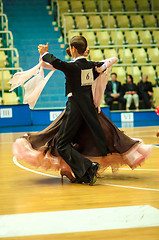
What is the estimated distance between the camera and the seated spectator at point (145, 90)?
13195 millimetres

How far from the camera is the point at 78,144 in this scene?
446 cm

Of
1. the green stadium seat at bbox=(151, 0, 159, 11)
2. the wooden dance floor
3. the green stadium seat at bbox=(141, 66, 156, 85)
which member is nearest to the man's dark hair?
the wooden dance floor

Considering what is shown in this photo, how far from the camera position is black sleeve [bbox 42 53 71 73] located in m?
4.17

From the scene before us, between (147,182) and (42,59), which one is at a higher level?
(42,59)

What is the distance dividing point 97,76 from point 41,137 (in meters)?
0.87

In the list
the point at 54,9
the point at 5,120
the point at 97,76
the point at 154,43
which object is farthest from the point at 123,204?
the point at 54,9

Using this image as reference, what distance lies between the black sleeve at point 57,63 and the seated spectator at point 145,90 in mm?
9173

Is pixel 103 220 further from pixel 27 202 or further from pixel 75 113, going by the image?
pixel 75 113

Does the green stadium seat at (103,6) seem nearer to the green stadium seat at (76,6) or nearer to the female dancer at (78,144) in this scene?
the green stadium seat at (76,6)

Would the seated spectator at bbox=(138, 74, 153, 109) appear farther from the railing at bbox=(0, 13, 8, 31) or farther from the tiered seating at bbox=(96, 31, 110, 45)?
the railing at bbox=(0, 13, 8, 31)

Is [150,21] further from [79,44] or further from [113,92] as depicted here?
[79,44]

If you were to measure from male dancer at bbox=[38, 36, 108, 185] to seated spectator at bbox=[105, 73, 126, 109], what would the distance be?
8511mm

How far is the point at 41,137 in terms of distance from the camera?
14.6 feet

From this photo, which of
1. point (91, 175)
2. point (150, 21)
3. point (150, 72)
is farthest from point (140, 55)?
point (91, 175)
